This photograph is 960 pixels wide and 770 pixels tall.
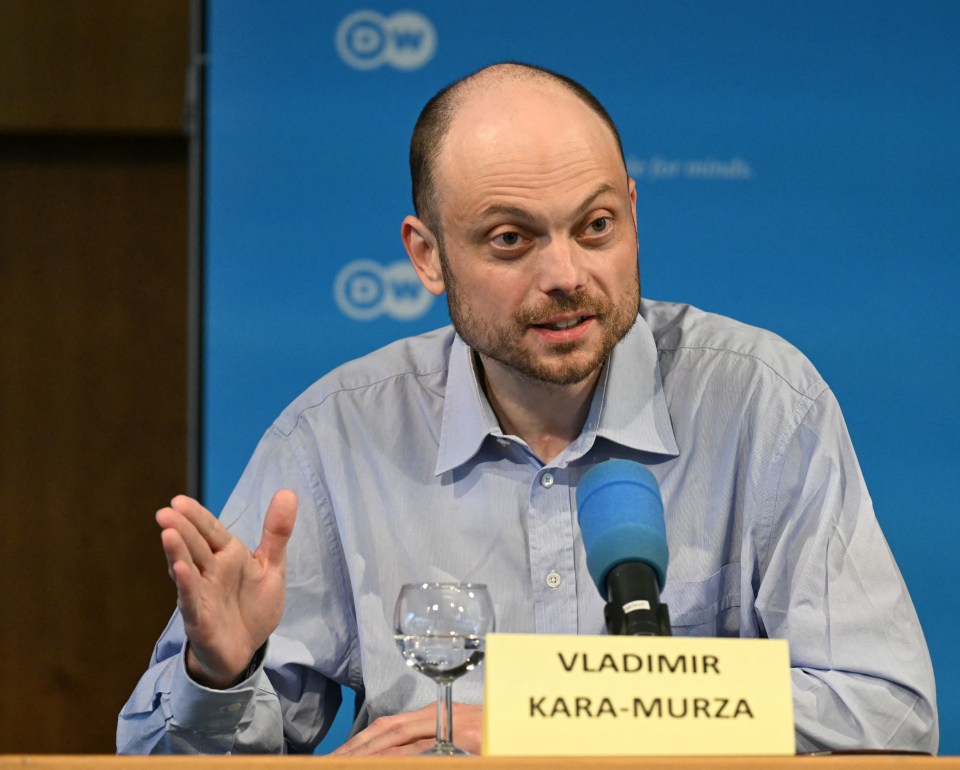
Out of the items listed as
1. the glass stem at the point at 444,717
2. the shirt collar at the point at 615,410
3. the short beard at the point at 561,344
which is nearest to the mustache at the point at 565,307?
the short beard at the point at 561,344

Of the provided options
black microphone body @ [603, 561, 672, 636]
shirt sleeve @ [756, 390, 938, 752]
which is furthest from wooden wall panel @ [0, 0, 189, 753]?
black microphone body @ [603, 561, 672, 636]

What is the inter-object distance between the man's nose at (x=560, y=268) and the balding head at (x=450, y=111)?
0.21 m

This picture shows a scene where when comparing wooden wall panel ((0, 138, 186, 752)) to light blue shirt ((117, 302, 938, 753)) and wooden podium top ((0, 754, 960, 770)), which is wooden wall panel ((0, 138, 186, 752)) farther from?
wooden podium top ((0, 754, 960, 770))

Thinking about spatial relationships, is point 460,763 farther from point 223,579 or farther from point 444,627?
point 223,579

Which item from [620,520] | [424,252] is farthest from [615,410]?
[620,520]

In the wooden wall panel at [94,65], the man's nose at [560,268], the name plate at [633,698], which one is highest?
the wooden wall panel at [94,65]

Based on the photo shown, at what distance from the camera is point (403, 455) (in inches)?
75.1

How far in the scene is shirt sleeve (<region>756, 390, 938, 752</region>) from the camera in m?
1.48

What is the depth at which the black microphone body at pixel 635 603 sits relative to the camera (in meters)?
1.04

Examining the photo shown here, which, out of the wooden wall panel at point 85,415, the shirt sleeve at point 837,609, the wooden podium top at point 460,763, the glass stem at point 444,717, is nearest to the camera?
the wooden podium top at point 460,763

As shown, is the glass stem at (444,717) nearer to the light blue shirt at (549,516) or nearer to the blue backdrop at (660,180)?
the light blue shirt at (549,516)

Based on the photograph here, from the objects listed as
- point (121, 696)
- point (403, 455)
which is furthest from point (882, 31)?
point (121, 696)

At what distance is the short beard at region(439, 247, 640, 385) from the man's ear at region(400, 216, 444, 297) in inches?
7.7

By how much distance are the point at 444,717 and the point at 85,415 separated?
3136 millimetres
